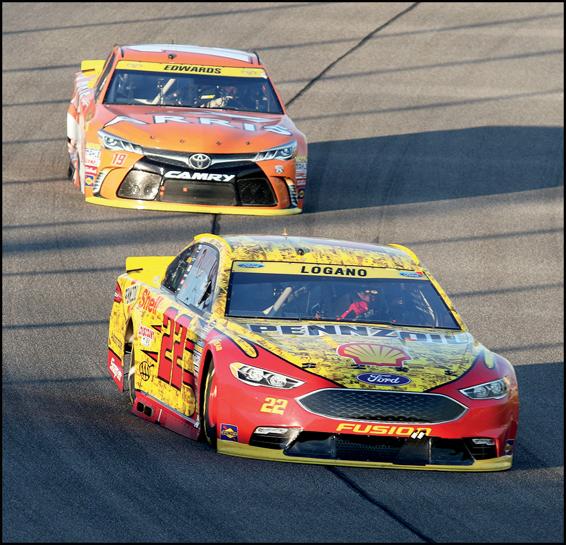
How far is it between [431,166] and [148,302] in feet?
33.2

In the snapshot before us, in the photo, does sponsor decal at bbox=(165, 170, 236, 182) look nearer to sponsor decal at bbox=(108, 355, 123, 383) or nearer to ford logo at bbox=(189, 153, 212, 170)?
ford logo at bbox=(189, 153, 212, 170)

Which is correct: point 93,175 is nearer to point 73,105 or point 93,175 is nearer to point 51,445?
point 73,105

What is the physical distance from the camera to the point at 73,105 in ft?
62.2

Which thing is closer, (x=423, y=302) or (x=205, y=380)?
(x=205, y=380)

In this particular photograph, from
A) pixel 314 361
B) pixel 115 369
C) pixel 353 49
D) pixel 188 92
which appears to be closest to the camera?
pixel 314 361

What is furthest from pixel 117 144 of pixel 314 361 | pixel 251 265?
pixel 314 361

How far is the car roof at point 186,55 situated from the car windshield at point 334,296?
825cm

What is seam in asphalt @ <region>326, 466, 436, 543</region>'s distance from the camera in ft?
25.2

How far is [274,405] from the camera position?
9062 mm

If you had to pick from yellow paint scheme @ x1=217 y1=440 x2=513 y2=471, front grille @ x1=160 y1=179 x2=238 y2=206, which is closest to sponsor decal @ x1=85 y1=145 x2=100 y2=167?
front grille @ x1=160 y1=179 x2=238 y2=206

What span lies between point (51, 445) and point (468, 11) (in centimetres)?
2314

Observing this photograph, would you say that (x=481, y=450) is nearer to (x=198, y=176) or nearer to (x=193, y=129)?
(x=198, y=176)

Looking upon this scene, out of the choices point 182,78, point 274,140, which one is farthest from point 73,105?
point 274,140

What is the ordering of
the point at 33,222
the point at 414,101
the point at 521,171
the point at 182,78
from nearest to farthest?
the point at 33,222 → the point at 182,78 → the point at 521,171 → the point at 414,101
